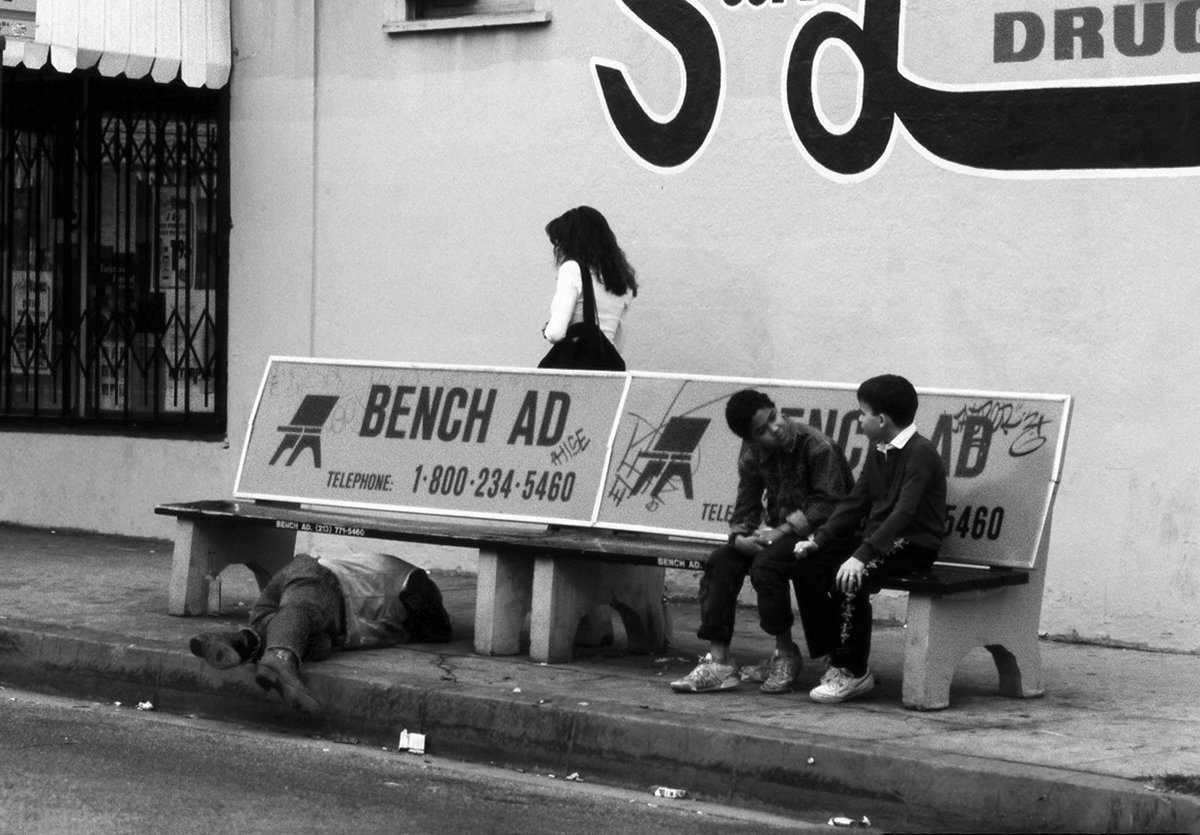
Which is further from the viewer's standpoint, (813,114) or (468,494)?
(813,114)

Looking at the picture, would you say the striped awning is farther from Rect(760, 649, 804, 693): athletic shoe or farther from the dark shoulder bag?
Rect(760, 649, 804, 693): athletic shoe

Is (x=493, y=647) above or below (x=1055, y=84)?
below

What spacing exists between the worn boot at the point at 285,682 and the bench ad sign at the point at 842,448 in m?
1.55

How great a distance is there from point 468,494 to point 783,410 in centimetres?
154

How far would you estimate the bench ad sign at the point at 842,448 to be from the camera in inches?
293

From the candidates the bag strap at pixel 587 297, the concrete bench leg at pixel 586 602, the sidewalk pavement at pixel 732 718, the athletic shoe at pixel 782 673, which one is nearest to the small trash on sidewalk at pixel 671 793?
the sidewalk pavement at pixel 732 718

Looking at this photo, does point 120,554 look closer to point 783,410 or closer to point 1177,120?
point 783,410

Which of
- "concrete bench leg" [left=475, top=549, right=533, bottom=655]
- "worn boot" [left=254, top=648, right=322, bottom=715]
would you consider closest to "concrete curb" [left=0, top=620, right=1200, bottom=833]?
"worn boot" [left=254, top=648, right=322, bottom=715]

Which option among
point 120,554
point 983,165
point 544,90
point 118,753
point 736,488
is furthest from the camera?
point 120,554

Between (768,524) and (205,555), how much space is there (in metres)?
2.98

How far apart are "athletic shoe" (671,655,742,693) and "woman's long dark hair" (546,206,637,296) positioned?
2.46 m

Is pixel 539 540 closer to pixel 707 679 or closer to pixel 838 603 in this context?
pixel 707 679

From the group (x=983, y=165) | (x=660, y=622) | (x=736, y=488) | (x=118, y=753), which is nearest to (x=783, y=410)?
(x=736, y=488)

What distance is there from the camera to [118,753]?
23.2 feet
